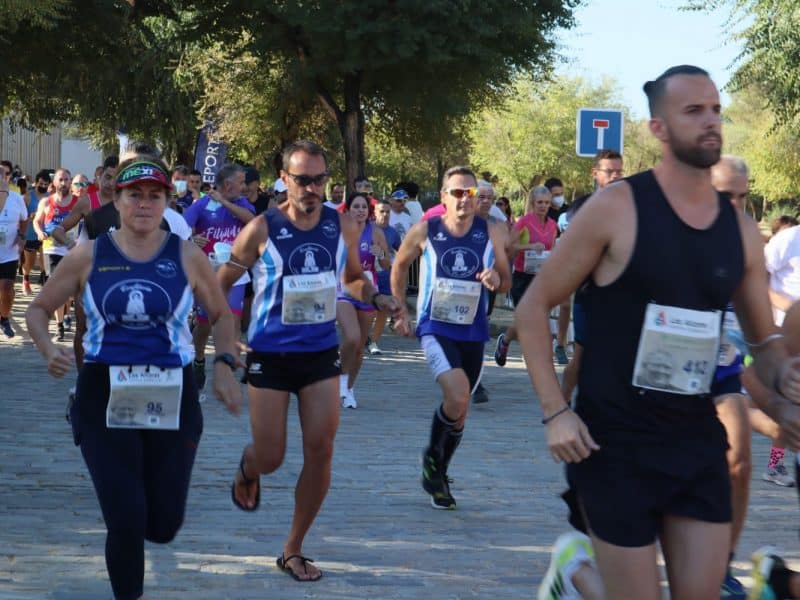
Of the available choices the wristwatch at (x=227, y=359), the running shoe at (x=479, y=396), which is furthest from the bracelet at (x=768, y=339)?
the running shoe at (x=479, y=396)

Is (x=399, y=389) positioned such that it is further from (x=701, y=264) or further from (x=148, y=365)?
(x=701, y=264)

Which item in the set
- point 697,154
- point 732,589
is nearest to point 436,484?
point 732,589

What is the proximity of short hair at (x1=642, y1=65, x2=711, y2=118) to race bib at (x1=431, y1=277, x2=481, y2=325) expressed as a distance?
4.16 meters

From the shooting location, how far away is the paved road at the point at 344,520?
6352 mm

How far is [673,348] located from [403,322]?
3658 millimetres

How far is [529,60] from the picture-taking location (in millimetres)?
26719

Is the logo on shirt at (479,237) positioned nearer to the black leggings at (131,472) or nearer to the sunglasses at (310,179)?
the sunglasses at (310,179)

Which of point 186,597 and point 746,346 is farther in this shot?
point 186,597

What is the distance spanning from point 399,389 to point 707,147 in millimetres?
9617

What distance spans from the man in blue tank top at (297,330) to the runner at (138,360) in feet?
3.02

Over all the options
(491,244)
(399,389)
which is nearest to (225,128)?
(399,389)

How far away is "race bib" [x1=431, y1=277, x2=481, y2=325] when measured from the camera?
27.3 feet

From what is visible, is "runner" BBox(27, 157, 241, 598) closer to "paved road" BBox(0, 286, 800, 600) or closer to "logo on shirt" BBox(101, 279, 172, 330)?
"logo on shirt" BBox(101, 279, 172, 330)

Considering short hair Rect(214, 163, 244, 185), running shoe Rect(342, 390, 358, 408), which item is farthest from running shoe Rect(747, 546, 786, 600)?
short hair Rect(214, 163, 244, 185)
